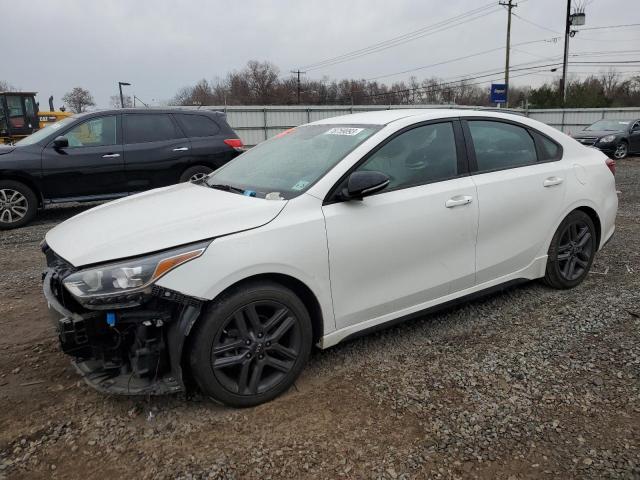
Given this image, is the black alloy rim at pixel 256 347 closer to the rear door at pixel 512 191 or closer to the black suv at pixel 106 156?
the rear door at pixel 512 191

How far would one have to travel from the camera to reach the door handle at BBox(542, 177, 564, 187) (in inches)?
154

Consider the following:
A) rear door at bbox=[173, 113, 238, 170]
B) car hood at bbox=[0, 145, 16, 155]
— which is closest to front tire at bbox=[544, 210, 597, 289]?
rear door at bbox=[173, 113, 238, 170]

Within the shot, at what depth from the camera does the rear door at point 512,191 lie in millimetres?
3590

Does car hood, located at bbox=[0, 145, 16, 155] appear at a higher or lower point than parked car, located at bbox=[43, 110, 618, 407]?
higher

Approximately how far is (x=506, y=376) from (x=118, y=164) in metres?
6.76

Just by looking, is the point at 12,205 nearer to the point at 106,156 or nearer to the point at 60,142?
the point at 60,142

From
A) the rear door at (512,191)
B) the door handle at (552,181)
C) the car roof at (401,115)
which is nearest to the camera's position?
the car roof at (401,115)

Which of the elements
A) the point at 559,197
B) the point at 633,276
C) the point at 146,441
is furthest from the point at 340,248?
the point at 633,276

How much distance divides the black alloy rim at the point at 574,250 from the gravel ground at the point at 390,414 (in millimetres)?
584

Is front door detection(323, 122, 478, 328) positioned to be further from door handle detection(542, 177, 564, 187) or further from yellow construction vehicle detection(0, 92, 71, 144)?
yellow construction vehicle detection(0, 92, 71, 144)

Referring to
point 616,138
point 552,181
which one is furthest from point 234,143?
point 616,138

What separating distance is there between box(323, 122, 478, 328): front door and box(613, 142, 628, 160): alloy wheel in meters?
16.6

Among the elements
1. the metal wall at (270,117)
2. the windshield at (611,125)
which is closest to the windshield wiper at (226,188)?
the windshield at (611,125)

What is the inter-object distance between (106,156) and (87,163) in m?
0.30
